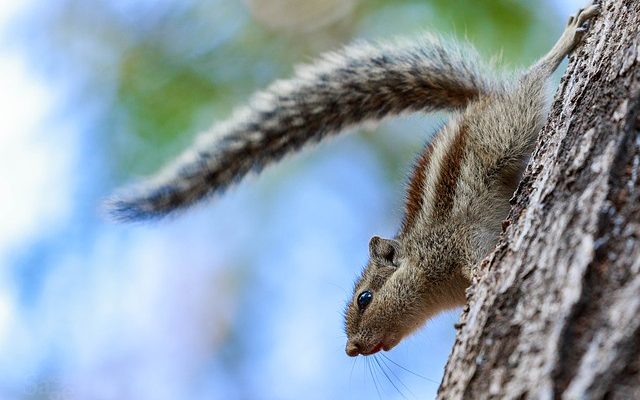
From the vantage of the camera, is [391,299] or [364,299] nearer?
[391,299]

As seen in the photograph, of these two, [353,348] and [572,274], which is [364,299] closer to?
[353,348]

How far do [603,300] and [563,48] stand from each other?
75.0 inches

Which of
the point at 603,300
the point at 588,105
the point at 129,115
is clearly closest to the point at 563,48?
the point at 588,105

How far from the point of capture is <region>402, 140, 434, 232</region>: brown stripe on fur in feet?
11.5

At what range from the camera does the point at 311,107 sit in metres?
3.99

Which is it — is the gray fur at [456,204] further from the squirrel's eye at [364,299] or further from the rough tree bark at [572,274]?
the rough tree bark at [572,274]

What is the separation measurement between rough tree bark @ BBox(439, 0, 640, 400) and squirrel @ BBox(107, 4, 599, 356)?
108cm

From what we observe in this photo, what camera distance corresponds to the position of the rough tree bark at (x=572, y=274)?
1442 mm

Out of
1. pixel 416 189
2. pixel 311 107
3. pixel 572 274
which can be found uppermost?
pixel 311 107

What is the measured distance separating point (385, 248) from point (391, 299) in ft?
0.90

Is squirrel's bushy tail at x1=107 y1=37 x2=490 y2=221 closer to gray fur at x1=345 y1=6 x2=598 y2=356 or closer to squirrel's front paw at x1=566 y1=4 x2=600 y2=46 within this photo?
gray fur at x1=345 y1=6 x2=598 y2=356

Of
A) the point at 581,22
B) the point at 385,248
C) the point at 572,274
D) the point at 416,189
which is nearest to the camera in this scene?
the point at 572,274

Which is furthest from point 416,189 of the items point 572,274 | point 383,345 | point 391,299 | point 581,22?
point 572,274

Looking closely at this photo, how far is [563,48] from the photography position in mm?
3176
